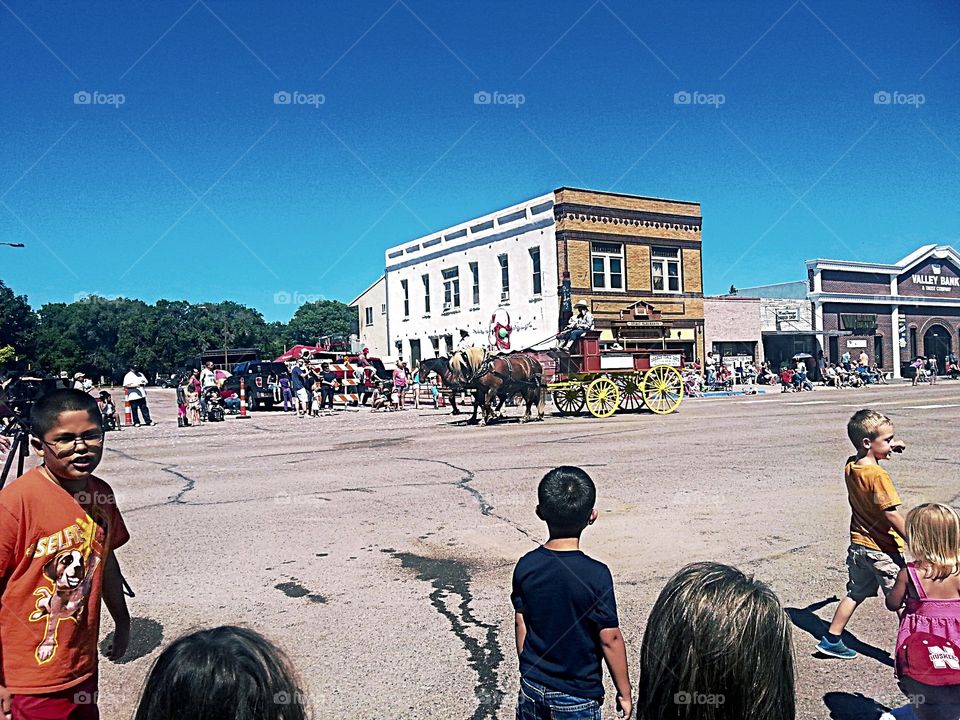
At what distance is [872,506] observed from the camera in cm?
468

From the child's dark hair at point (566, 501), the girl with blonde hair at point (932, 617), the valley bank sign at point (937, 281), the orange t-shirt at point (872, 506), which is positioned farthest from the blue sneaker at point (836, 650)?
the valley bank sign at point (937, 281)

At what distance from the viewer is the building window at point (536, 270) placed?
3719 centimetres

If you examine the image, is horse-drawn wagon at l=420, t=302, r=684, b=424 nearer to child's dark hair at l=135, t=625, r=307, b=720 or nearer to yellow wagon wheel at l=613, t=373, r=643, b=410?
yellow wagon wheel at l=613, t=373, r=643, b=410

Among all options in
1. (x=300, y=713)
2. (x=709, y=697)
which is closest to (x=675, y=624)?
(x=709, y=697)

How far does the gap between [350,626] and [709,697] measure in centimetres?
368

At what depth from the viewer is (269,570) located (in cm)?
683

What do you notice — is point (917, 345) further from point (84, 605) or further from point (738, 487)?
point (84, 605)

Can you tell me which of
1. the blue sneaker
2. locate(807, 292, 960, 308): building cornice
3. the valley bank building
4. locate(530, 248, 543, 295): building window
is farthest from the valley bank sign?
the blue sneaker

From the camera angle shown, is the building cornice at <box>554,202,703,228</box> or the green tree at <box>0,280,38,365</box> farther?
the green tree at <box>0,280,38,365</box>

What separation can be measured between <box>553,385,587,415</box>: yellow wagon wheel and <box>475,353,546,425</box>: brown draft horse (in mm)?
1383

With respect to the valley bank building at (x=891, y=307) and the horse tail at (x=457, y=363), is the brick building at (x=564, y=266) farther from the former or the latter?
the horse tail at (x=457, y=363)

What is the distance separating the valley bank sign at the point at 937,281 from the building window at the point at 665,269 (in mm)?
24906

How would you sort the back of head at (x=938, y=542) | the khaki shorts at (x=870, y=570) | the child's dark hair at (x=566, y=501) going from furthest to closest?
1. the khaki shorts at (x=870, y=570)
2. the back of head at (x=938, y=542)
3. the child's dark hair at (x=566, y=501)

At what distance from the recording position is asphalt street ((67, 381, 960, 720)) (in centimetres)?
467
